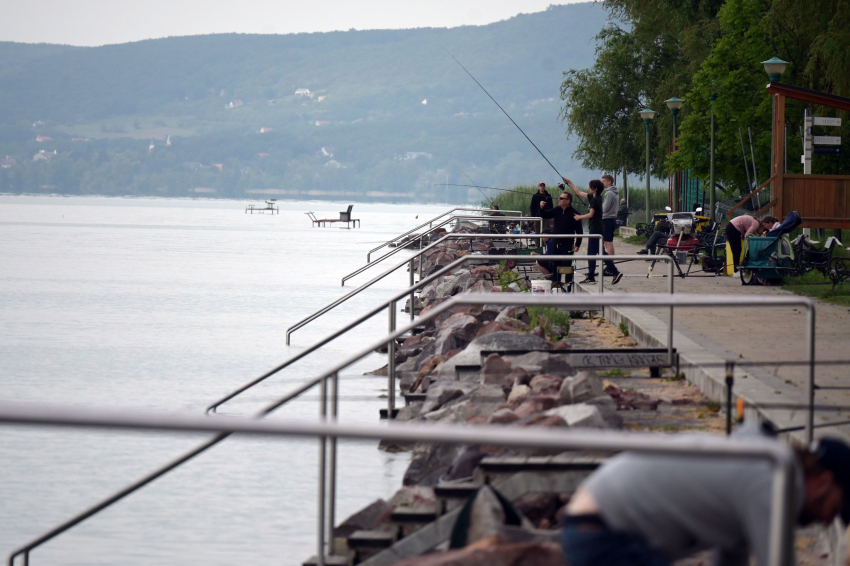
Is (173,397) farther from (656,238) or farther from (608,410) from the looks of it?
(656,238)

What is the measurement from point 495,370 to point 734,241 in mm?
11563

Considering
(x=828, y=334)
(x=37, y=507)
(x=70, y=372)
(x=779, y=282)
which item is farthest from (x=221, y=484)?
(x=779, y=282)

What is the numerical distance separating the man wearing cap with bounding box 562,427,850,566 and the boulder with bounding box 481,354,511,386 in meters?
4.13

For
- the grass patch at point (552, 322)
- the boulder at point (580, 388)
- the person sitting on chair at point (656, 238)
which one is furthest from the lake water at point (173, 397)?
the person sitting on chair at point (656, 238)

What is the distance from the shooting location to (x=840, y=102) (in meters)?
20.1

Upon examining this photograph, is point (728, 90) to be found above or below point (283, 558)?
above

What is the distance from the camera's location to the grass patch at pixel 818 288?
1407cm

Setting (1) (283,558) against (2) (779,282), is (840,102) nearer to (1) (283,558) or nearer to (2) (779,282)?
(2) (779,282)

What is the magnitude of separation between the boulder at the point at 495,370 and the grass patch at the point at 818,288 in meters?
7.28

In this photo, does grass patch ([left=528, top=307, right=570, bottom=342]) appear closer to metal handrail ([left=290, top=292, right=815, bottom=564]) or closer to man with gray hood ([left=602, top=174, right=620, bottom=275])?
metal handrail ([left=290, top=292, right=815, bottom=564])

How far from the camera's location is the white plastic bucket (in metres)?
13.4

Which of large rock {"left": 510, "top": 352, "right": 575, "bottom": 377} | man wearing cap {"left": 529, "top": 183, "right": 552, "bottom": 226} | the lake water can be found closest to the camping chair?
the lake water

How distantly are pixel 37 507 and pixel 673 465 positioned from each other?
6.41m

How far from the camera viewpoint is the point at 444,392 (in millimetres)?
8031
